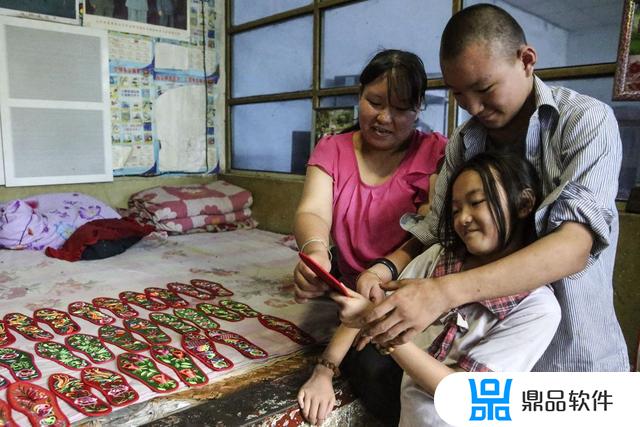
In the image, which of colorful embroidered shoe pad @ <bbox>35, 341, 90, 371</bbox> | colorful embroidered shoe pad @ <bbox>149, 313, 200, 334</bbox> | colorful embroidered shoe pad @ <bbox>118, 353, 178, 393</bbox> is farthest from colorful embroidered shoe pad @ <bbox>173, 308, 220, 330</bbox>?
colorful embroidered shoe pad @ <bbox>35, 341, 90, 371</bbox>

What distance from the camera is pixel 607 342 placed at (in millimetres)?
1031

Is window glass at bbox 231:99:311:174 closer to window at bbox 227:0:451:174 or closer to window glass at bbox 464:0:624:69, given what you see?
window at bbox 227:0:451:174

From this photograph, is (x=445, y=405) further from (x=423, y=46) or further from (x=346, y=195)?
(x=423, y=46)

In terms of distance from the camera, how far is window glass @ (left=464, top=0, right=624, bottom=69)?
1776mm

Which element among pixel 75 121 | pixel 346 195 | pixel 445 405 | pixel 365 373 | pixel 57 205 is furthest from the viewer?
pixel 75 121

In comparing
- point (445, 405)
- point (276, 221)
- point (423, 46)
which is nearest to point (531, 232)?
point (445, 405)

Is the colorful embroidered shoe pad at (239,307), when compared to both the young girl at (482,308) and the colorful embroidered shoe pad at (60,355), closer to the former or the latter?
the colorful embroidered shoe pad at (60,355)

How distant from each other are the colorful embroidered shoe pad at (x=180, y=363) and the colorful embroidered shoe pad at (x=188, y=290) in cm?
49

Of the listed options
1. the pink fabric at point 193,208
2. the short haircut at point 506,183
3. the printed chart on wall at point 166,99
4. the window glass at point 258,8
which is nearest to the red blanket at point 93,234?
the pink fabric at point 193,208

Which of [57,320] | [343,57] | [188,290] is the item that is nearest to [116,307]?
[57,320]

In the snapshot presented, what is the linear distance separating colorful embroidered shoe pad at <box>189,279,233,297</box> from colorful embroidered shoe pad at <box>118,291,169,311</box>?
228mm

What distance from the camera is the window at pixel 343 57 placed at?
1.81 meters

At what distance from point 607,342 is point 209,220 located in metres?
2.57

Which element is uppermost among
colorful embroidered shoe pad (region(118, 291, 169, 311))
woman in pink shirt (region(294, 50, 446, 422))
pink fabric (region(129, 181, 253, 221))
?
woman in pink shirt (region(294, 50, 446, 422))
